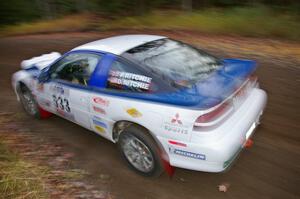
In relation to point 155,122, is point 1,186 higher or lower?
lower

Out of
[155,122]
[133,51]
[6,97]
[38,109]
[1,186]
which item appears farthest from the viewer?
[6,97]

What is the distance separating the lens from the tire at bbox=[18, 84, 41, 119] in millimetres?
6090

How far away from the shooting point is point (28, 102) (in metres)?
6.25

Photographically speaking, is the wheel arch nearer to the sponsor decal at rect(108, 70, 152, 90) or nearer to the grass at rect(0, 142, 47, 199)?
the sponsor decal at rect(108, 70, 152, 90)

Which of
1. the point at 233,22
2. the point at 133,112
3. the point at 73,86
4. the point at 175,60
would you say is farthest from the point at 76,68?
the point at 233,22

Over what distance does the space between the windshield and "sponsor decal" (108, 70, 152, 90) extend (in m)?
0.16

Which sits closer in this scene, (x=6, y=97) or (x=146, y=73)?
(x=146, y=73)

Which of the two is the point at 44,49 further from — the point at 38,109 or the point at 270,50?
the point at 270,50

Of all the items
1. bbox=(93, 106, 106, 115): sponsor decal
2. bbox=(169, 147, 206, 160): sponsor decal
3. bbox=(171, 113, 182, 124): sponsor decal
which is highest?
bbox=(171, 113, 182, 124): sponsor decal

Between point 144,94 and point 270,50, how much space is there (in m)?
5.62

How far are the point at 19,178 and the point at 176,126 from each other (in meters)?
2.11

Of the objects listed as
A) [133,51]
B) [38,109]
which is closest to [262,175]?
[133,51]

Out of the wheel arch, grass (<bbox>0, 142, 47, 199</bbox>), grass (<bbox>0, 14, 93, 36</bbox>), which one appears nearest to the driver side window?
the wheel arch

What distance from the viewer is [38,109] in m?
6.04
